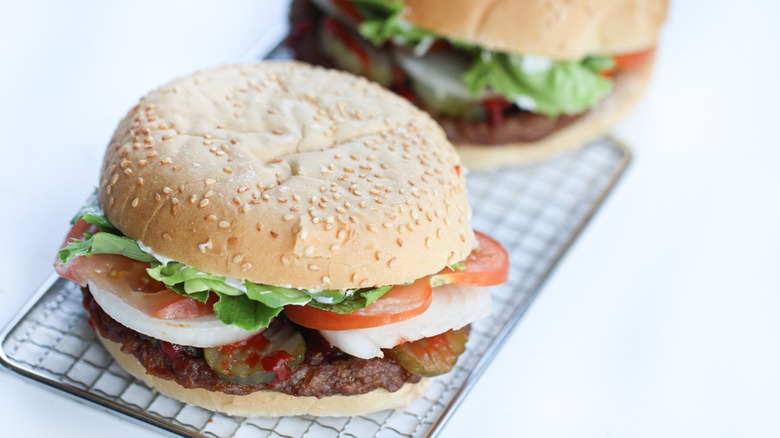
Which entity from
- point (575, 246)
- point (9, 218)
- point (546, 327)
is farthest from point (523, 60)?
point (9, 218)

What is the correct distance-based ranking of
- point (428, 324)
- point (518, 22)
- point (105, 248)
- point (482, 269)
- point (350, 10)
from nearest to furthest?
point (105, 248) < point (428, 324) < point (482, 269) < point (518, 22) < point (350, 10)

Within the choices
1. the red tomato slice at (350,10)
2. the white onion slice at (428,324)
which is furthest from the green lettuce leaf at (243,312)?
the red tomato slice at (350,10)

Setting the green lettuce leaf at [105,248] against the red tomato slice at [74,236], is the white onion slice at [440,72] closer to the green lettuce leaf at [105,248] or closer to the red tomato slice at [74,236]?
the red tomato slice at [74,236]

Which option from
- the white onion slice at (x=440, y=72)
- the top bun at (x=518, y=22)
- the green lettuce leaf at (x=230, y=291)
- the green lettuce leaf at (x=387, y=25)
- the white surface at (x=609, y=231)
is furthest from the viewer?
the white onion slice at (x=440, y=72)

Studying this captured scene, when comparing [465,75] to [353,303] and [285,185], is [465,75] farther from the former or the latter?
[353,303]

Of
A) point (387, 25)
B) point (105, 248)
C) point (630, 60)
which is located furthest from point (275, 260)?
point (630, 60)

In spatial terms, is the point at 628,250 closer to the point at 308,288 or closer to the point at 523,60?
the point at 523,60
